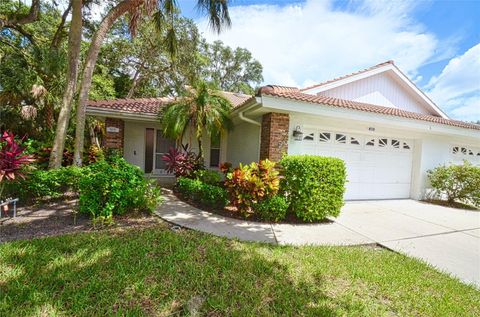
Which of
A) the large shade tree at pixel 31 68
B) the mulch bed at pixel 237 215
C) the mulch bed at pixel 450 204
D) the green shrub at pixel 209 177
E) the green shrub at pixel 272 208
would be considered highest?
the large shade tree at pixel 31 68

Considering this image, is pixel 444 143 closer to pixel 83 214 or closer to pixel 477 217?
pixel 477 217

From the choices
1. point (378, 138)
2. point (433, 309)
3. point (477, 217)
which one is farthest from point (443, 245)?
point (378, 138)

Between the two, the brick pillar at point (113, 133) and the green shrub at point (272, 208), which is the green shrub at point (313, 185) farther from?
the brick pillar at point (113, 133)

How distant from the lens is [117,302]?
93.3 inches

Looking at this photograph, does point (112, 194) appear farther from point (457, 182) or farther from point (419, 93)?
point (419, 93)

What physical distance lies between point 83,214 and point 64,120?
10.9ft

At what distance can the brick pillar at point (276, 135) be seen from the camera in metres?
6.40

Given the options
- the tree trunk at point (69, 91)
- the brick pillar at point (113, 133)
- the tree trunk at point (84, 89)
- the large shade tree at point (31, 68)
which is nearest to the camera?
the tree trunk at point (69, 91)

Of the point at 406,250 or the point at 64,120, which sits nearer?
the point at 406,250

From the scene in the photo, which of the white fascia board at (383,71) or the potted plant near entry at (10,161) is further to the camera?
the white fascia board at (383,71)

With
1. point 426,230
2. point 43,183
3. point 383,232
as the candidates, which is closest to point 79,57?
point 43,183

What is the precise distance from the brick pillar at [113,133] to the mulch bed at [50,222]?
3890 mm

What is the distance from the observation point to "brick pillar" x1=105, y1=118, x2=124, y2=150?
8.75 m

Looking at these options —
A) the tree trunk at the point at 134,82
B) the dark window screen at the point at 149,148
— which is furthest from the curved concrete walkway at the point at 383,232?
the tree trunk at the point at 134,82
